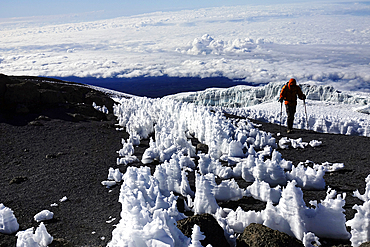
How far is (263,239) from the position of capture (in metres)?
4.43

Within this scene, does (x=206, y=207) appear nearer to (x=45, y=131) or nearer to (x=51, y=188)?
(x=51, y=188)

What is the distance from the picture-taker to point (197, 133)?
14070 mm

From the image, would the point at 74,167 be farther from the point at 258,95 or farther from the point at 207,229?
the point at 258,95

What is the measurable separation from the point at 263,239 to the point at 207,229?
0.90 metres

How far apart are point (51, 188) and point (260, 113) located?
18.2m

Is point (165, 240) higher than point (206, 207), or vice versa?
point (165, 240)

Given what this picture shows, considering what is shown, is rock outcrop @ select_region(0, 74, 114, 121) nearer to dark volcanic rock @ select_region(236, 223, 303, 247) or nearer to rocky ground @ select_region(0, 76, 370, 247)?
rocky ground @ select_region(0, 76, 370, 247)

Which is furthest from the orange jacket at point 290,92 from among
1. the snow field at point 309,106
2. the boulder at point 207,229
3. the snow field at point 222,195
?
the boulder at point 207,229

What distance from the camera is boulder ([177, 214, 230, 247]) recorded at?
4656mm

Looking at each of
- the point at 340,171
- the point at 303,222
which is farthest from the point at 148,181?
the point at 340,171

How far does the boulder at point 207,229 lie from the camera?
4.66 m

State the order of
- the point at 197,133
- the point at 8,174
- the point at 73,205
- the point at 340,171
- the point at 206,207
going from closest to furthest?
the point at 206,207
the point at 73,205
the point at 340,171
the point at 8,174
the point at 197,133

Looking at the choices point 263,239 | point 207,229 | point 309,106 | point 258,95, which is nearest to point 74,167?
point 207,229

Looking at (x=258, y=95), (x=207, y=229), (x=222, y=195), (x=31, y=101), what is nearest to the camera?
(x=207, y=229)
